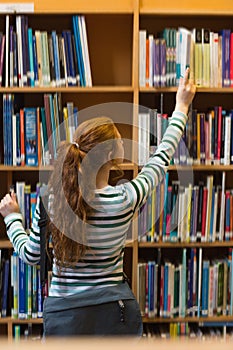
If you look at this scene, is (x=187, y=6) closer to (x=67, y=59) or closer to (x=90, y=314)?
(x=67, y=59)

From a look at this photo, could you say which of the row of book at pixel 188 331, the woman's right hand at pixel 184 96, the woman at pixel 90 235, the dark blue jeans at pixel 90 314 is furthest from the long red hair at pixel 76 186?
the row of book at pixel 188 331

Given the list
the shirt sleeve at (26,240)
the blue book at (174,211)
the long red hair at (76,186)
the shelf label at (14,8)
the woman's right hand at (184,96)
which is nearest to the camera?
the long red hair at (76,186)

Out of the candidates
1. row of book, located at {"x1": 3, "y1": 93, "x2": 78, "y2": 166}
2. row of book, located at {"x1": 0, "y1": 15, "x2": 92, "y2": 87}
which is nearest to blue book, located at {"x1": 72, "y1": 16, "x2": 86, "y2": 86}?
row of book, located at {"x1": 0, "y1": 15, "x2": 92, "y2": 87}

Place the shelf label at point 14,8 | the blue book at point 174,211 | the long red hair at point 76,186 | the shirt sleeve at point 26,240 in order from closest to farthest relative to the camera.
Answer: the long red hair at point 76,186, the shirt sleeve at point 26,240, the shelf label at point 14,8, the blue book at point 174,211

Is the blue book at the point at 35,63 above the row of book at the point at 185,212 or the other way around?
above

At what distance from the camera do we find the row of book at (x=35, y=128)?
221cm

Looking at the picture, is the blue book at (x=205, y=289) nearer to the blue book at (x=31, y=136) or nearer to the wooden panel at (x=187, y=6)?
the blue book at (x=31, y=136)

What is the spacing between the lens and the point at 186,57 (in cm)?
219

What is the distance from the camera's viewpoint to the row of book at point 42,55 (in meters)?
2.17

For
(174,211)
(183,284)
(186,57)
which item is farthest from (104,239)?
(186,57)

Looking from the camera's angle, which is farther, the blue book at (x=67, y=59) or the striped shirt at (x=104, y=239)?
the blue book at (x=67, y=59)

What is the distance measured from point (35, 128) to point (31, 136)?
0.13 feet

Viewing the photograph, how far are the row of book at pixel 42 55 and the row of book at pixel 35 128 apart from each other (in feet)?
0.27

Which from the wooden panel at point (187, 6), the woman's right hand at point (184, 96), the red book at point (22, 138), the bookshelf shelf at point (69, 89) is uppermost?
the wooden panel at point (187, 6)
